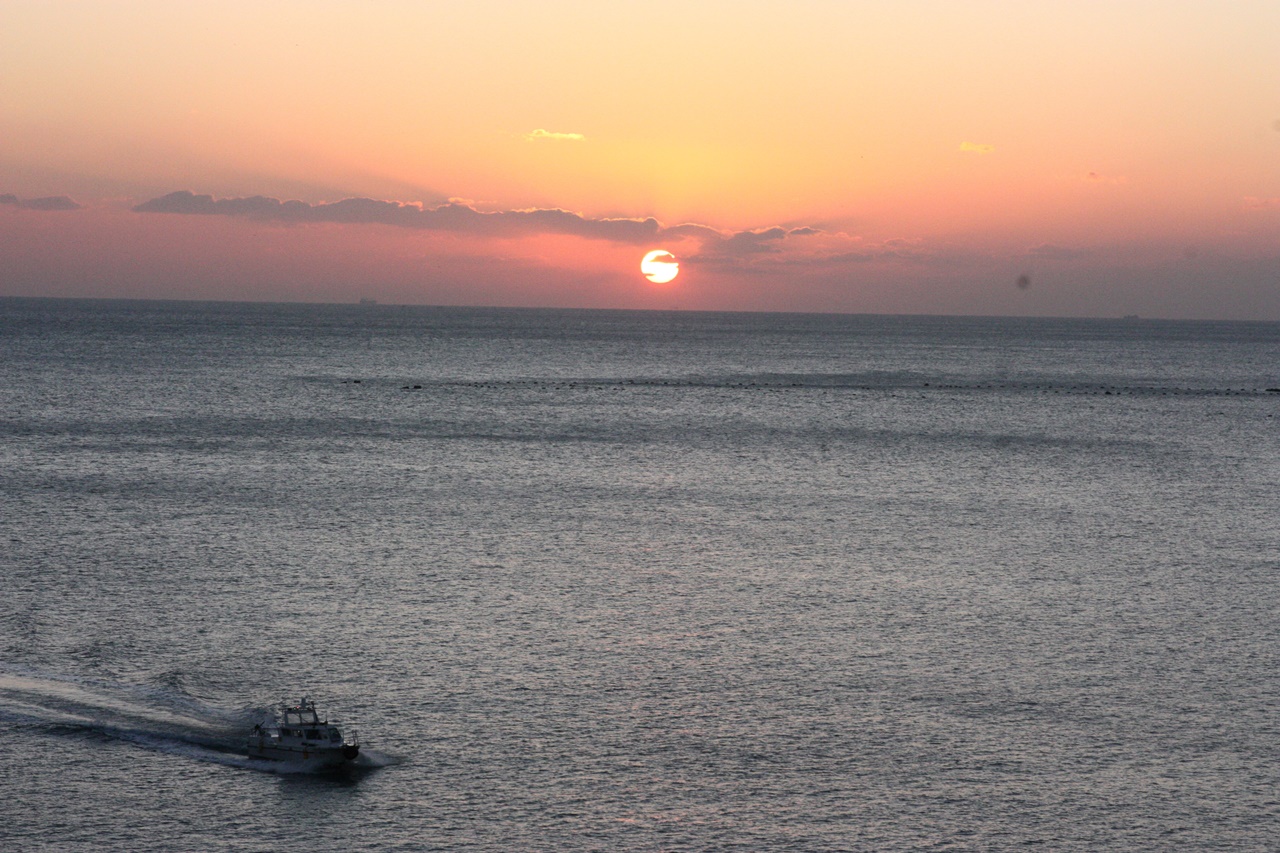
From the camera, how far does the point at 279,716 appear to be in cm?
5378

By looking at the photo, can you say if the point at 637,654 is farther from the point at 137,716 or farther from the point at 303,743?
the point at 137,716

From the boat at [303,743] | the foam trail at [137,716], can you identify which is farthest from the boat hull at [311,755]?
the foam trail at [137,716]

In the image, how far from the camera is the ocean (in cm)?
4725

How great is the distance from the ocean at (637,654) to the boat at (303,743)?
759 mm

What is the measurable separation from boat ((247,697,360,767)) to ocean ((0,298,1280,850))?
0.76 m

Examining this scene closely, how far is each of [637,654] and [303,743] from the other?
19.7 meters

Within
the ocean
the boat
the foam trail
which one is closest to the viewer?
the ocean

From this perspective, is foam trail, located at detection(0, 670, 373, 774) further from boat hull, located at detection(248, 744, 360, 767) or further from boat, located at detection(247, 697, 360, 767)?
boat, located at detection(247, 697, 360, 767)

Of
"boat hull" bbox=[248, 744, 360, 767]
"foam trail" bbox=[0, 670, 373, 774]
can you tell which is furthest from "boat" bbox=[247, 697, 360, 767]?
"foam trail" bbox=[0, 670, 373, 774]

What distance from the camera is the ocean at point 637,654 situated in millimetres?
47250

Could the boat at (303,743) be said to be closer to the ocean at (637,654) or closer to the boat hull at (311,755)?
the boat hull at (311,755)

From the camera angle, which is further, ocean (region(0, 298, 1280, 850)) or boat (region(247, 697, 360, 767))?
boat (region(247, 697, 360, 767))

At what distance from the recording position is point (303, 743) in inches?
1954

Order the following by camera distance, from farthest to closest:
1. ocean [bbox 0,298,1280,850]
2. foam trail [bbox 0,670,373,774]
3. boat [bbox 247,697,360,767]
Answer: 1. foam trail [bbox 0,670,373,774]
2. boat [bbox 247,697,360,767]
3. ocean [bbox 0,298,1280,850]
